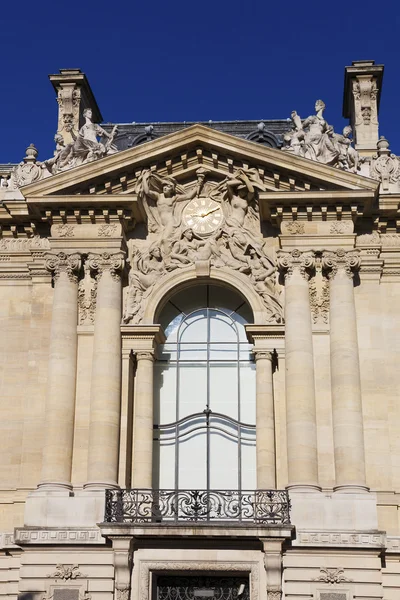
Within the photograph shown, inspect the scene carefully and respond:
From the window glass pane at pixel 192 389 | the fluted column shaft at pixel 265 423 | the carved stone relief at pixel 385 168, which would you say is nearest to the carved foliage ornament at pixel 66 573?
the fluted column shaft at pixel 265 423

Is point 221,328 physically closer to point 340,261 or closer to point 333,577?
point 340,261

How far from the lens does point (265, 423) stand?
886 inches

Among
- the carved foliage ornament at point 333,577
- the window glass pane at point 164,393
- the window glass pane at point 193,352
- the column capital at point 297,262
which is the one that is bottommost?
the carved foliage ornament at point 333,577

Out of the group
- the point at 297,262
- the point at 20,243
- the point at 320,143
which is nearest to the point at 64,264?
the point at 20,243

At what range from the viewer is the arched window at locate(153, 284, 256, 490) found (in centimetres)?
2339

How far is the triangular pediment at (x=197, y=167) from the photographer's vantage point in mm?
23438

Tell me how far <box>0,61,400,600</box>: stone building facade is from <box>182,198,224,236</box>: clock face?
4 centimetres

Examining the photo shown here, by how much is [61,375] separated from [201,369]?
357 centimetres

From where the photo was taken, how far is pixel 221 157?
971 inches

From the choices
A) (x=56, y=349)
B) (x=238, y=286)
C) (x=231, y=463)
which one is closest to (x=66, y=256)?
(x=56, y=349)

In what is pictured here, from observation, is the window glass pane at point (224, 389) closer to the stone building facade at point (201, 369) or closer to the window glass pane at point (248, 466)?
the stone building facade at point (201, 369)

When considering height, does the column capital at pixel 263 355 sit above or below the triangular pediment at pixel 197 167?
below

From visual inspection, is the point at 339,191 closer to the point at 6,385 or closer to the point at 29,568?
the point at 6,385

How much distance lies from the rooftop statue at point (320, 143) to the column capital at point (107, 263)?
4895 millimetres
